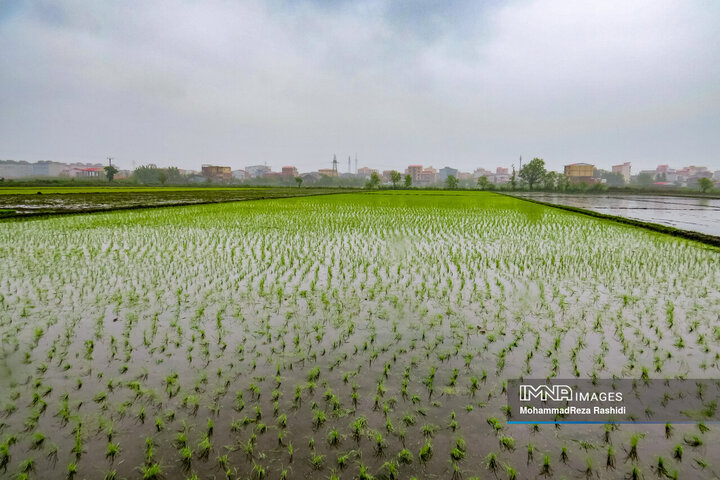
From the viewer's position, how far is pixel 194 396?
313 centimetres

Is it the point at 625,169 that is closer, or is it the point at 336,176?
the point at 336,176

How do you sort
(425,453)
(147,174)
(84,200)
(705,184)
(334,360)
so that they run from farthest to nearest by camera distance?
(147,174) < (705,184) < (84,200) < (334,360) < (425,453)

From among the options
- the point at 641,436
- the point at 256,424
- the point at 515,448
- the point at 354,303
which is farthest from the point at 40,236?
the point at 641,436

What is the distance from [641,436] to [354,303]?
3653 millimetres

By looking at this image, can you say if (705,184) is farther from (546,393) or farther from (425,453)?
(425,453)

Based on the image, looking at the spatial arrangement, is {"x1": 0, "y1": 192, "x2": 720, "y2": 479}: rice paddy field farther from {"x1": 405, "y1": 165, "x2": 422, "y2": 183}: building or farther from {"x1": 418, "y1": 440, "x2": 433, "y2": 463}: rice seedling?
{"x1": 405, "y1": 165, "x2": 422, "y2": 183}: building

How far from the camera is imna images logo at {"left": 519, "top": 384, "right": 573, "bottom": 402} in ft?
10.4

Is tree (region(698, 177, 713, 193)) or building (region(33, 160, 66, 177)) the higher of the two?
building (region(33, 160, 66, 177))

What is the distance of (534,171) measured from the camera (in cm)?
7919

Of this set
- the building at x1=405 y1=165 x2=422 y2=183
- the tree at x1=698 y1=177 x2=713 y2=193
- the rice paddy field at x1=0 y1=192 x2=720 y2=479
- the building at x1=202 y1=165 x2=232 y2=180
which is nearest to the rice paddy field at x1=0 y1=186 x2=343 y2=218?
the rice paddy field at x1=0 y1=192 x2=720 y2=479

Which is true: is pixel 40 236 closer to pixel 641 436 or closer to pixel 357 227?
pixel 357 227

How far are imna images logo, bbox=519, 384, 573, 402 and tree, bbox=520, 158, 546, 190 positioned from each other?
281 ft

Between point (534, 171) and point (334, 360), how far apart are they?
8647 cm

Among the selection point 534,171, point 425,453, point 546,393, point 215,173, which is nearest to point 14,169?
point 215,173
